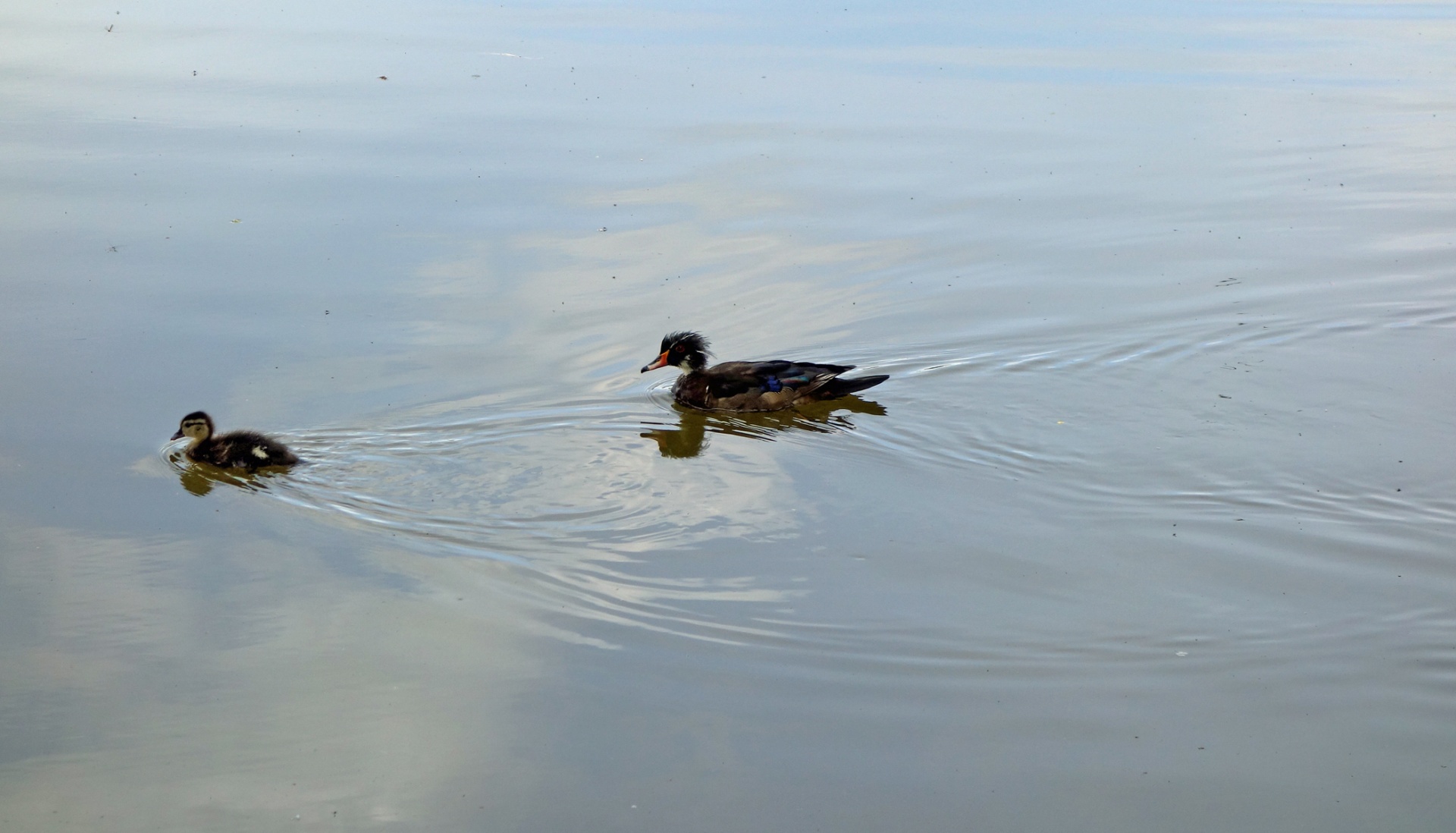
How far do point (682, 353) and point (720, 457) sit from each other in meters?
1.04

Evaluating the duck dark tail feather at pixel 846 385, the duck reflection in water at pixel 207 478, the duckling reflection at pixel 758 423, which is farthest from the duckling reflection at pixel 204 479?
the duck dark tail feather at pixel 846 385

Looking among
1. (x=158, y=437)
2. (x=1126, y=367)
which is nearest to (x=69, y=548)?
(x=158, y=437)

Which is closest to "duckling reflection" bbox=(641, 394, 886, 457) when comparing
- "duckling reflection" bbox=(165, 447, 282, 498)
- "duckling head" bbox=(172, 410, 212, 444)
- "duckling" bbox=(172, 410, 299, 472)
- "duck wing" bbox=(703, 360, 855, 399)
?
"duck wing" bbox=(703, 360, 855, 399)

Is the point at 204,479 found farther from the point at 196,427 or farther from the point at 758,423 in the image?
the point at 758,423

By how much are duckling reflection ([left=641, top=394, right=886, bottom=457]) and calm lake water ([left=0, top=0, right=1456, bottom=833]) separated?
4cm

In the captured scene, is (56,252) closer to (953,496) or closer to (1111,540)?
(953,496)

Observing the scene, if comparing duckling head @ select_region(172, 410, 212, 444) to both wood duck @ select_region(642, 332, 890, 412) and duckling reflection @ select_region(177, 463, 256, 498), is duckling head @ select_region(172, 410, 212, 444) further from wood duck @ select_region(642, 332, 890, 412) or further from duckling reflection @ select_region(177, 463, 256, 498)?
wood duck @ select_region(642, 332, 890, 412)

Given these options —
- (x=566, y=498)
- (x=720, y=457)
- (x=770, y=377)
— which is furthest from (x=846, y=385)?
(x=566, y=498)

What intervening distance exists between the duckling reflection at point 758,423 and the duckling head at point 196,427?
8.44 feet

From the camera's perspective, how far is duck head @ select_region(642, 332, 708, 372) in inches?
387

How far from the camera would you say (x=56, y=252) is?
1114 cm

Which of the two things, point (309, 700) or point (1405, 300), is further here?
point (1405, 300)

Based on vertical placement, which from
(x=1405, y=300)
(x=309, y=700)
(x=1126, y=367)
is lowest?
(x=309, y=700)

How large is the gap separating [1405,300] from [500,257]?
6.76 metres
